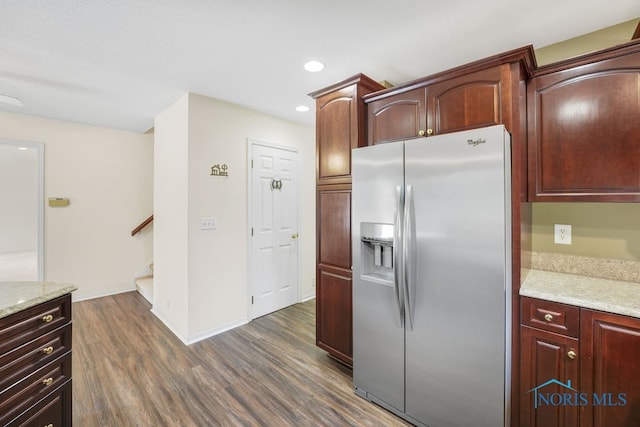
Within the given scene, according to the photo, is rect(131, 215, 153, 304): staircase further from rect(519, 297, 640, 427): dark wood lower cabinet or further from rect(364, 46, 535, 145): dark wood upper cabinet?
rect(519, 297, 640, 427): dark wood lower cabinet

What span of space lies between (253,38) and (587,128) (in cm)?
219

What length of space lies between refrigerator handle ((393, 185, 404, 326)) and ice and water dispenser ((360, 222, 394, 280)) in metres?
0.12

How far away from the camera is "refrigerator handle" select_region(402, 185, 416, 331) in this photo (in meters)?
1.73

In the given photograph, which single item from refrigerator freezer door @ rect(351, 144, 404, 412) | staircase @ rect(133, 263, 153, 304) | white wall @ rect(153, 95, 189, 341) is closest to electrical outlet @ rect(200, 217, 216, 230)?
white wall @ rect(153, 95, 189, 341)

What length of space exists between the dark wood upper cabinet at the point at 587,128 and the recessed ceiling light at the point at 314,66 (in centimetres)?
151

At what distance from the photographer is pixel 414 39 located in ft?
6.50

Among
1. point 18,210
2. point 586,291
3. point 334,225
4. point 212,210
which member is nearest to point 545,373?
point 586,291

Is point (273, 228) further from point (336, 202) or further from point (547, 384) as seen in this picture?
point (547, 384)

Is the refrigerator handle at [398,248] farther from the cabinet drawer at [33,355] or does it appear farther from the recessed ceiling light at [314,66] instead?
the cabinet drawer at [33,355]

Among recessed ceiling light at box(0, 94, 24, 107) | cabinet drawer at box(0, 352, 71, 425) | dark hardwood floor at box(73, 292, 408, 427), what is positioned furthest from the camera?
recessed ceiling light at box(0, 94, 24, 107)

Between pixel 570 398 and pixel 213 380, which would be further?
pixel 213 380

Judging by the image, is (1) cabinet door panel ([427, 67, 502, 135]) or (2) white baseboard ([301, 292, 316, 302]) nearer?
(1) cabinet door panel ([427, 67, 502, 135])

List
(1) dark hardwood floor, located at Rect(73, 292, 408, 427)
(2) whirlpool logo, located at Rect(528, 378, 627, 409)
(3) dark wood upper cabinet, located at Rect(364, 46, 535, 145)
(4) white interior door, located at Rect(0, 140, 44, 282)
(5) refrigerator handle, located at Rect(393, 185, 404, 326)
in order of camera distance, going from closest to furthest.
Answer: (2) whirlpool logo, located at Rect(528, 378, 627, 409), (3) dark wood upper cabinet, located at Rect(364, 46, 535, 145), (5) refrigerator handle, located at Rect(393, 185, 404, 326), (1) dark hardwood floor, located at Rect(73, 292, 408, 427), (4) white interior door, located at Rect(0, 140, 44, 282)

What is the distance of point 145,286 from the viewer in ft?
13.9
